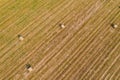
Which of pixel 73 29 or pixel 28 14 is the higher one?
pixel 28 14

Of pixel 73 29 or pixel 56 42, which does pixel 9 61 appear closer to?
pixel 56 42

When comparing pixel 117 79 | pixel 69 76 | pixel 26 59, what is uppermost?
pixel 26 59

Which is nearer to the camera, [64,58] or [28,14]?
[64,58]

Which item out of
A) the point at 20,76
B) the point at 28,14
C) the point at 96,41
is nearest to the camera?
the point at 20,76

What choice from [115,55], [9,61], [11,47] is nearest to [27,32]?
[11,47]

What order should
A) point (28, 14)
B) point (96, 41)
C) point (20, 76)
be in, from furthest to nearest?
point (28, 14)
point (96, 41)
point (20, 76)

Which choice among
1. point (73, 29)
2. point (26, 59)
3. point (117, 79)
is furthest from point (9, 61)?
point (117, 79)

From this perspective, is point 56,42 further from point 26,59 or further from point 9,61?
point 9,61
